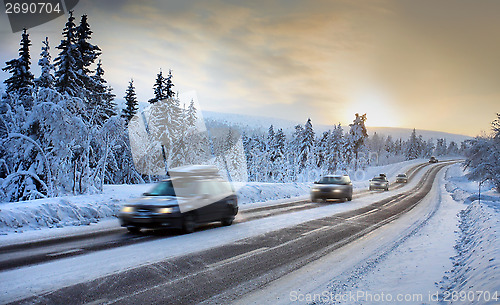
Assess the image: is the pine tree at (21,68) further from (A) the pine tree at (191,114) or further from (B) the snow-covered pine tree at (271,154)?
(B) the snow-covered pine tree at (271,154)

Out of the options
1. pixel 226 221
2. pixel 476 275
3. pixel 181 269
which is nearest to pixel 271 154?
pixel 226 221

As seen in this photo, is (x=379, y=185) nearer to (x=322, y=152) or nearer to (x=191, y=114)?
(x=191, y=114)

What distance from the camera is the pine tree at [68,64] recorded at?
2690cm

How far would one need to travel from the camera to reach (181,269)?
6055 millimetres

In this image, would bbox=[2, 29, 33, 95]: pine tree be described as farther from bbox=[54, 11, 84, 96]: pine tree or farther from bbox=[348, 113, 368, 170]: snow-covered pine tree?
bbox=[348, 113, 368, 170]: snow-covered pine tree

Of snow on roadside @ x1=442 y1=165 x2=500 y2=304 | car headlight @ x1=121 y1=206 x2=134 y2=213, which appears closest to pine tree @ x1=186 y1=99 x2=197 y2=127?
car headlight @ x1=121 y1=206 x2=134 y2=213

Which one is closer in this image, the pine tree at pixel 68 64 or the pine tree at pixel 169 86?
the pine tree at pixel 68 64

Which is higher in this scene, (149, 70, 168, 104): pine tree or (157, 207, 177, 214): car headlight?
(149, 70, 168, 104): pine tree

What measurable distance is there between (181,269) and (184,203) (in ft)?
13.0

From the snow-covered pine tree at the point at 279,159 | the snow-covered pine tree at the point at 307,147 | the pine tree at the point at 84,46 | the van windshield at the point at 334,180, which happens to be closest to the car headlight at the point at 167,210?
the van windshield at the point at 334,180

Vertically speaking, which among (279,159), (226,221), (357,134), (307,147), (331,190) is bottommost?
(226,221)

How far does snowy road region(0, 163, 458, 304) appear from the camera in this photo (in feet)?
15.5

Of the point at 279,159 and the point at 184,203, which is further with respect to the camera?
the point at 279,159

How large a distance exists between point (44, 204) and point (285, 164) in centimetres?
5855
